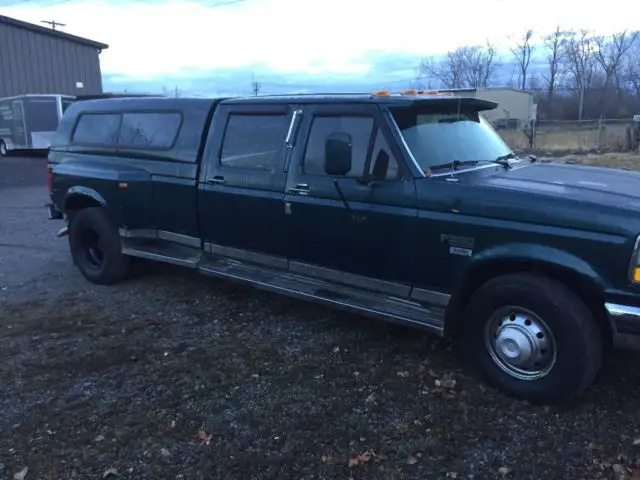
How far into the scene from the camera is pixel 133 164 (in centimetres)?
627

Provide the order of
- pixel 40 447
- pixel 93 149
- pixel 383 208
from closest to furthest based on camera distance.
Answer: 1. pixel 40 447
2. pixel 383 208
3. pixel 93 149

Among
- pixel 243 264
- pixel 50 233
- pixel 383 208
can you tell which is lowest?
pixel 50 233

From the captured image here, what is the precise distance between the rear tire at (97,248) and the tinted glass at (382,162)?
3.24 m

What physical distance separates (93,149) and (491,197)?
4616 mm

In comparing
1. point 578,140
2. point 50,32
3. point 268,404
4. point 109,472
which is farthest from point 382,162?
point 50,32

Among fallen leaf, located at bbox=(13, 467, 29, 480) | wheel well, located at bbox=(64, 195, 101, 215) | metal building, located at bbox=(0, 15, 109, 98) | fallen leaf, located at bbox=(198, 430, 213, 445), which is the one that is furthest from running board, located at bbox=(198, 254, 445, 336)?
metal building, located at bbox=(0, 15, 109, 98)

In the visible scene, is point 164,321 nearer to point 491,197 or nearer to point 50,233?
point 491,197

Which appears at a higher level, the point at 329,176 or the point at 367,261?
the point at 329,176

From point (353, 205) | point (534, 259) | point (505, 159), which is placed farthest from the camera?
point (505, 159)

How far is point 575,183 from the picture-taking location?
4.18 metres

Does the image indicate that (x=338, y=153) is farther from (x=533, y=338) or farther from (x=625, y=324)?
(x=625, y=324)

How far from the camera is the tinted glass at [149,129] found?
5.97 meters

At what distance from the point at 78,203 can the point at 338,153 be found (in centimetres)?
370

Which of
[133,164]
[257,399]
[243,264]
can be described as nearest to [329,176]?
[243,264]
